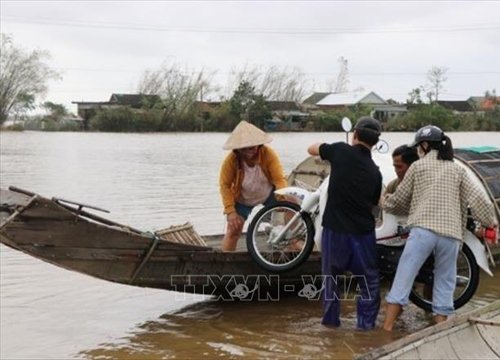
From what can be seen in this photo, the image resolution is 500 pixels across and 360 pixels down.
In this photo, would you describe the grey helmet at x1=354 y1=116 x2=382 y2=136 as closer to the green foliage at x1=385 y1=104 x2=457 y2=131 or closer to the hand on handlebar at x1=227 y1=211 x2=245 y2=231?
the hand on handlebar at x1=227 y1=211 x2=245 y2=231

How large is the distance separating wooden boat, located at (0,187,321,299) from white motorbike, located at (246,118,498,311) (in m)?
0.32

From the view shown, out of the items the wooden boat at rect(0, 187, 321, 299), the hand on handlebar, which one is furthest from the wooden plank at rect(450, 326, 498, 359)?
the hand on handlebar

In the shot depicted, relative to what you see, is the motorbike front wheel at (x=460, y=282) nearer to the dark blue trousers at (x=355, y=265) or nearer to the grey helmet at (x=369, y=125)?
the dark blue trousers at (x=355, y=265)

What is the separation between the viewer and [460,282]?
6680mm

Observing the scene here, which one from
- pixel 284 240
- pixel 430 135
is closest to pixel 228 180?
pixel 284 240

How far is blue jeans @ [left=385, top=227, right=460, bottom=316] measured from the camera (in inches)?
232

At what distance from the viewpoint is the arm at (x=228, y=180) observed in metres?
7.39

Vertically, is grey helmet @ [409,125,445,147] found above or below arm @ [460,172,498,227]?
above

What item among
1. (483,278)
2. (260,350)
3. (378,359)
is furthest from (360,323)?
(483,278)

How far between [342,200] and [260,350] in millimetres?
1607

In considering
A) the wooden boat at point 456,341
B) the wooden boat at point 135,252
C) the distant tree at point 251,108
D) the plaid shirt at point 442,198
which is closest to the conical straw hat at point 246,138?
the wooden boat at point 135,252

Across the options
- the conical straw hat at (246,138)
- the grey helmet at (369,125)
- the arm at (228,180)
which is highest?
the grey helmet at (369,125)

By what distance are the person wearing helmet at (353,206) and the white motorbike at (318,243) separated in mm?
332

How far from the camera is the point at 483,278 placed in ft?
31.3
